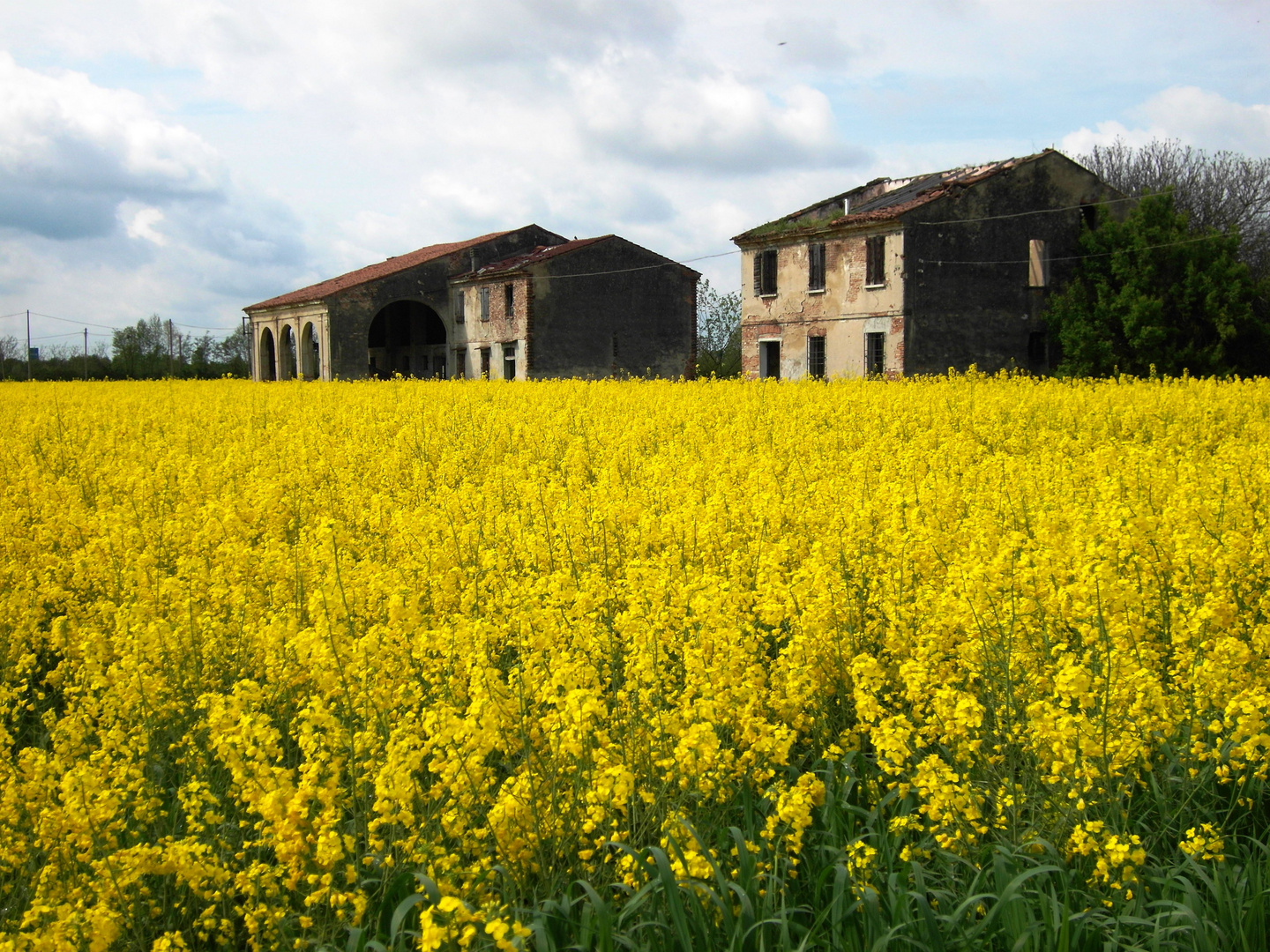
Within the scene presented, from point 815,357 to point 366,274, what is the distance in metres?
22.7

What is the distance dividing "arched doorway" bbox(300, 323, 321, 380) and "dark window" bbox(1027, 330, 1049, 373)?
2669 centimetres

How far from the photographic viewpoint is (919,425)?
36.5 feet

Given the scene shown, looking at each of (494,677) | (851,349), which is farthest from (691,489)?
(851,349)

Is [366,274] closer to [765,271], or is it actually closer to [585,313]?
[585,313]

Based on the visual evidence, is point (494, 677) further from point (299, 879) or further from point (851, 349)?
point (851, 349)

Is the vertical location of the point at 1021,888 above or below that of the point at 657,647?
below

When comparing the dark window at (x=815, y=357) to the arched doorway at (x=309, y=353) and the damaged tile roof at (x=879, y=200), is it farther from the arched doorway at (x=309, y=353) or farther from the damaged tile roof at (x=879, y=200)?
the arched doorway at (x=309, y=353)

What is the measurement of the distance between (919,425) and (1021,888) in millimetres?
8839

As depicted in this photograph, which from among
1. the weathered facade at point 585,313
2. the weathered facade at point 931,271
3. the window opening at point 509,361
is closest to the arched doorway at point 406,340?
the weathered facade at point 585,313

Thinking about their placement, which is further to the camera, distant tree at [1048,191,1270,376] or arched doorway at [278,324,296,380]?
arched doorway at [278,324,296,380]

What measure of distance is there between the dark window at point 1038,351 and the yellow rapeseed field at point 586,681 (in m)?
24.0

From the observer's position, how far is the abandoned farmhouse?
37062 millimetres

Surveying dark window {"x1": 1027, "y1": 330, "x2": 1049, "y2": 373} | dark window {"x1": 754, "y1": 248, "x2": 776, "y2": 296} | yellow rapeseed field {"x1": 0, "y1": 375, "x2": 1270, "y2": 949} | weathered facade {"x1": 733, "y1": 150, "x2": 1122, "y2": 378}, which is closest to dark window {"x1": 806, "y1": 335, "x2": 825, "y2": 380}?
weathered facade {"x1": 733, "y1": 150, "x2": 1122, "y2": 378}

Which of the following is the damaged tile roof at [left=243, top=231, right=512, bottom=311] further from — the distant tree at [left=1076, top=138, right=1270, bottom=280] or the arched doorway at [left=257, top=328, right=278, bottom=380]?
the distant tree at [left=1076, top=138, right=1270, bottom=280]
